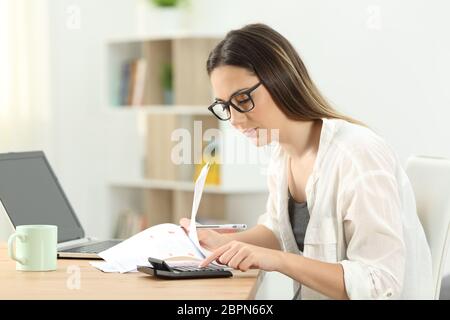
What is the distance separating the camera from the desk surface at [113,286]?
148 centimetres

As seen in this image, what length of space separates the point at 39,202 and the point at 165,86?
7.73ft

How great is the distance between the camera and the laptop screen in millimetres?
1978

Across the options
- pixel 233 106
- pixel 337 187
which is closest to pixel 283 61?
pixel 233 106

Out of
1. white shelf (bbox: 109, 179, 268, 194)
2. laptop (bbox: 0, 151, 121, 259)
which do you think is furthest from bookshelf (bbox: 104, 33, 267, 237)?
laptop (bbox: 0, 151, 121, 259)

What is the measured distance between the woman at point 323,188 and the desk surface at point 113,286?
61 millimetres

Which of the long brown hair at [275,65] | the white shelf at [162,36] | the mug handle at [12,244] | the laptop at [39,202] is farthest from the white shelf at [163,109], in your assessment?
the mug handle at [12,244]

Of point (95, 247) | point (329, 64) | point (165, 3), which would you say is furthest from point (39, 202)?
point (165, 3)

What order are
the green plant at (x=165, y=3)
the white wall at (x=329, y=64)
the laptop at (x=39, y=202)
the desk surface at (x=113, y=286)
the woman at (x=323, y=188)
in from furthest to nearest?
the green plant at (x=165, y=3)
the white wall at (x=329, y=64)
the laptop at (x=39, y=202)
the woman at (x=323, y=188)
the desk surface at (x=113, y=286)

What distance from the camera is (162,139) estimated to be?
4.31 meters

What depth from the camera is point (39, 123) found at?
4277 millimetres

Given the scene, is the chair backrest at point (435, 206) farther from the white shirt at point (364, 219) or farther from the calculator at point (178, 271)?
the calculator at point (178, 271)

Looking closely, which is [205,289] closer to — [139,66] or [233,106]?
[233,106]
